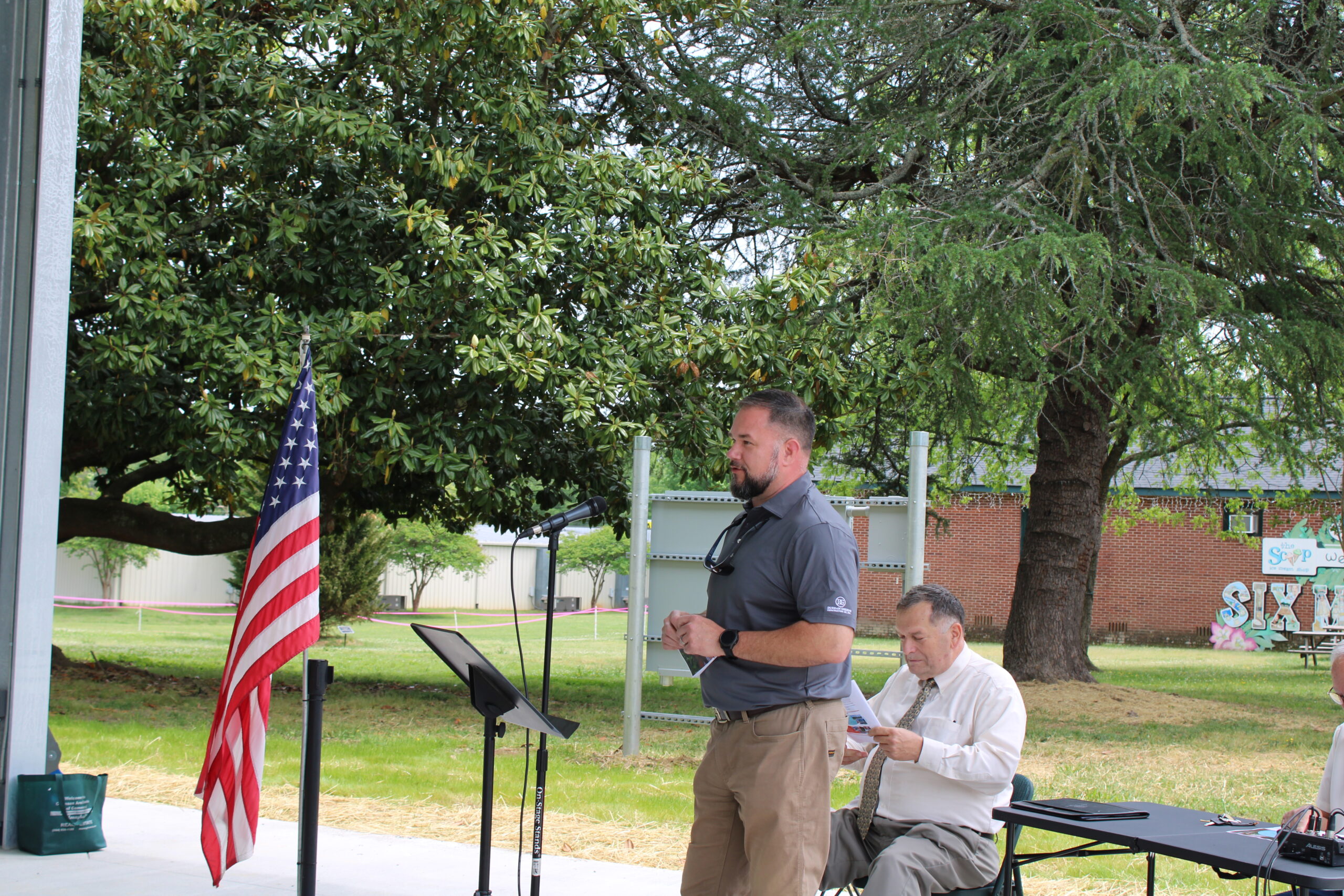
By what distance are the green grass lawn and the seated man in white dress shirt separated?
8.98 ft

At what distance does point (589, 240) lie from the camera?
37.8 feet

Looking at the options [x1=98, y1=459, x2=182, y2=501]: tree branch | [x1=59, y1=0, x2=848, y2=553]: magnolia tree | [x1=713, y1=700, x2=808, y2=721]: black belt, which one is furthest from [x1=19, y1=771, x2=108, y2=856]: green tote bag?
[x1=98, y1=459, x2=182, y2=501]: tree branch

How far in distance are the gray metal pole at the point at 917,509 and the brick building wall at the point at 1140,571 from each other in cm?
2335

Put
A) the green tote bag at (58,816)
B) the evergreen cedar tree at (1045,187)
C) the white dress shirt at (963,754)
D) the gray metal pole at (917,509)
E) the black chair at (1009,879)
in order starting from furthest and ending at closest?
the evergreen cedar tree at (1045,187)
the gray metal pole at (917,509)
the green tote bag at (58,816)
the white dress shirt at (963,754)
the black chair at (1009,879)

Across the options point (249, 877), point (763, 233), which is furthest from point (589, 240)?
point (249, 877)

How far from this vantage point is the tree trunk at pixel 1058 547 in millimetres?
15938

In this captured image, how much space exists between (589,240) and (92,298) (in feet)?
15.4

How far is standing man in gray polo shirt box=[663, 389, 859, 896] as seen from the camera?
3.47 metres

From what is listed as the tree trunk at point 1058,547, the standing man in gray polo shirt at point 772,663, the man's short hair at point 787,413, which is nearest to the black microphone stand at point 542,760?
the standing man in gray polo shirt at point 772,663

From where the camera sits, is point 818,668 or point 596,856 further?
point 596,856

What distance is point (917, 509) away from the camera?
850 cm

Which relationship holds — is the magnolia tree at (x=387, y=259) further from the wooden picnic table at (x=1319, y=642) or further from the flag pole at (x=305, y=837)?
the wooden picnic table at (x=1319, y=642)

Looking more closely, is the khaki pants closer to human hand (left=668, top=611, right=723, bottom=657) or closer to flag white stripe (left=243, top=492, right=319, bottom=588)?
human hand (left=668, top=611, right=723, bottom=657)

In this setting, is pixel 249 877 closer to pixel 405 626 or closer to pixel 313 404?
pixel 313 404
